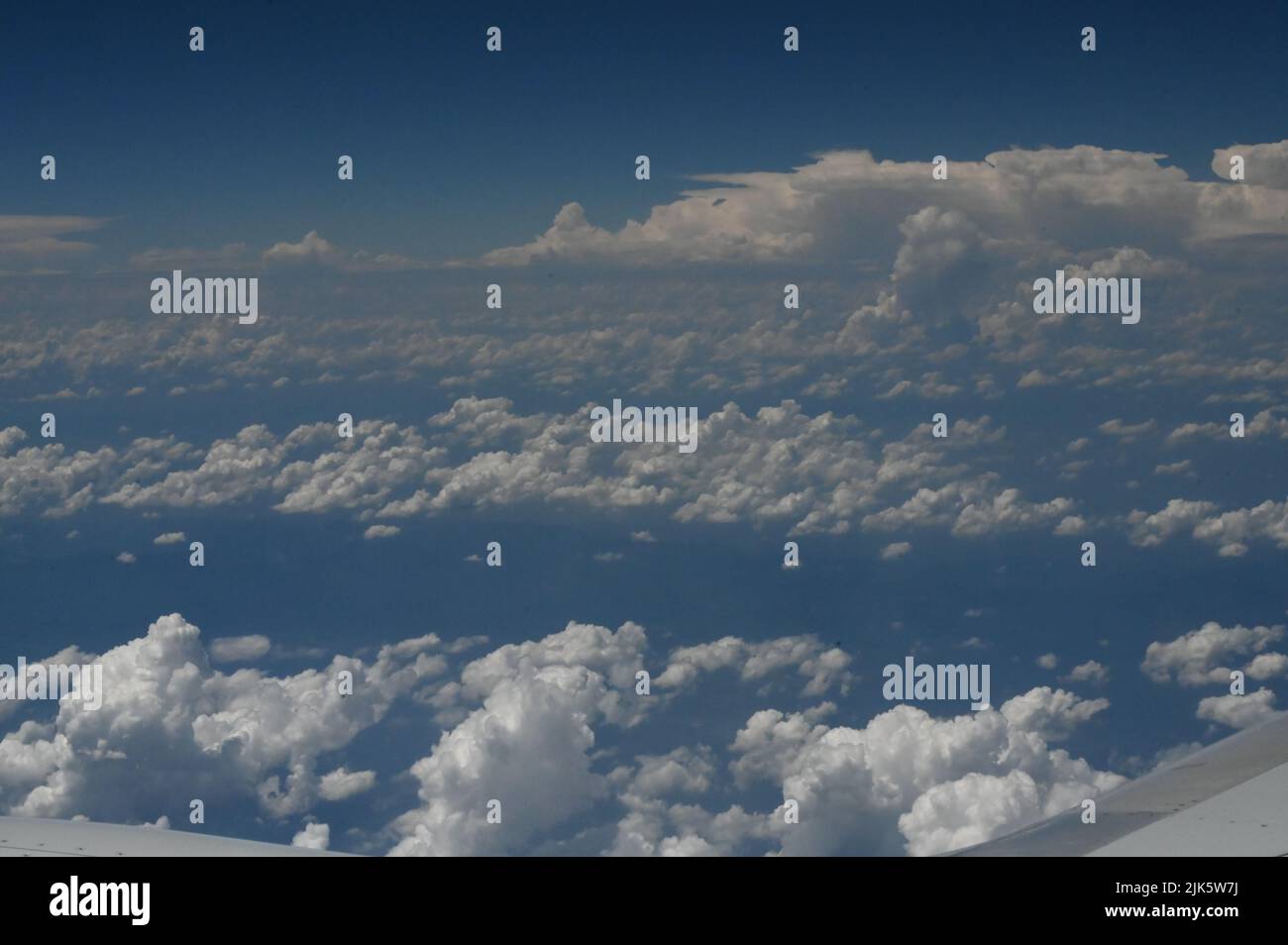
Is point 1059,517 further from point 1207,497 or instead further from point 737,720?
point 737,720

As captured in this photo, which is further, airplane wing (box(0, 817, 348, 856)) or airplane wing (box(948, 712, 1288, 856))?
airplane wing (box(0, 817, 348, 856))

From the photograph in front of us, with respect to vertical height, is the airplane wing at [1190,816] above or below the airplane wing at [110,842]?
above

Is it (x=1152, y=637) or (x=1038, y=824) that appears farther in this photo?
(x=1152, y=637)

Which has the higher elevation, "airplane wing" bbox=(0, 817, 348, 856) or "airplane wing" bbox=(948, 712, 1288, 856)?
"airplane wing" bbox=(948, 712, 1288, 856)

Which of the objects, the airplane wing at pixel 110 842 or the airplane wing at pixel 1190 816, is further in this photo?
the airplane wing at pixel 110 842
